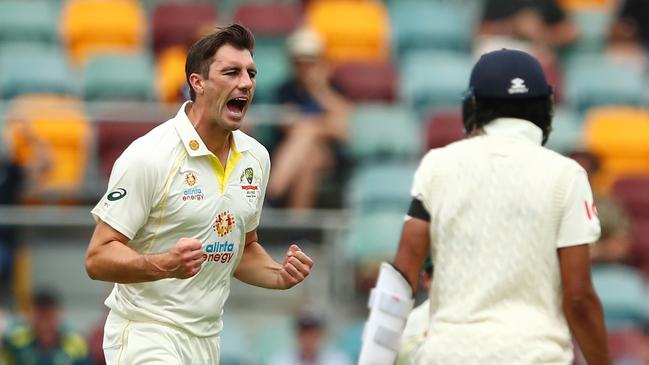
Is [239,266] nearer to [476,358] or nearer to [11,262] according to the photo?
[476,358]

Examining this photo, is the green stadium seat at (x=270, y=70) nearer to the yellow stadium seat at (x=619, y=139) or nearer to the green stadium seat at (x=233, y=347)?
the green stadium seat at (x=233, y=347)

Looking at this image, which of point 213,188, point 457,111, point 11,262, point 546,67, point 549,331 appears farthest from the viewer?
point 546,67

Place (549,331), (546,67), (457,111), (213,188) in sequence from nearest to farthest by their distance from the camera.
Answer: (549,331) → (213,188) → (457,111) → (546,67)

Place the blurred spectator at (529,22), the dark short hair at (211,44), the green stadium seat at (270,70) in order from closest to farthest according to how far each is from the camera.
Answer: the dark short hair at (211,44)
the green stadium seat at (270,70)
the blurred spectator at (529,22)

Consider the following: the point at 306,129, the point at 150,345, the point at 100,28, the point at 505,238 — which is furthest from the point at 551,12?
the point at 150,345

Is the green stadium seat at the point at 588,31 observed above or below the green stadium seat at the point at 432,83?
above

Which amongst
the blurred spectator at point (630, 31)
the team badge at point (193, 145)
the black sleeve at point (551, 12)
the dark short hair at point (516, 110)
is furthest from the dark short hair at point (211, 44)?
the blurred spectator at point (630, 31)

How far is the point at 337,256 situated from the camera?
1087 centimetres

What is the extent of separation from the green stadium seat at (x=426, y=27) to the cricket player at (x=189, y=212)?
8.20 metres

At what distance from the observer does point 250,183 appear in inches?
224

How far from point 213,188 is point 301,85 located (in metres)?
5.98

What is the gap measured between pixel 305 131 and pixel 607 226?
2.29 metres

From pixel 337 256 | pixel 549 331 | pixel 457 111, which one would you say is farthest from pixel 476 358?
pixel 457 111

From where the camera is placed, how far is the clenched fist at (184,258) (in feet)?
16.3
